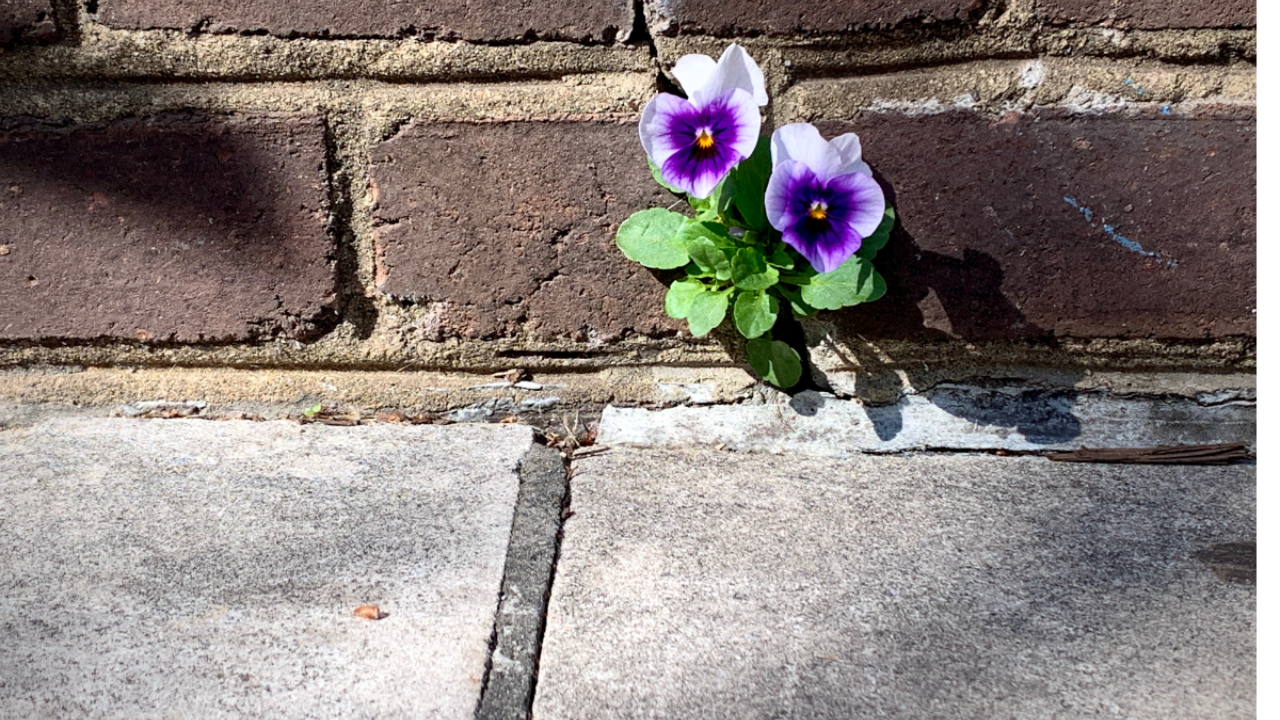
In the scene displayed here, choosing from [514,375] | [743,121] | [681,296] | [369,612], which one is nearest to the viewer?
[369,612]

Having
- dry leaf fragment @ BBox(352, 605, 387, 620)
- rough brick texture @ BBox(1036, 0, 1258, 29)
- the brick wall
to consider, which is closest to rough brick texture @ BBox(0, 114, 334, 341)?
the brick wall

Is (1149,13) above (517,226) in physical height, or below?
above

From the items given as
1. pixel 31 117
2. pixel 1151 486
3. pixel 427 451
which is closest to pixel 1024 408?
pixel 1151 486

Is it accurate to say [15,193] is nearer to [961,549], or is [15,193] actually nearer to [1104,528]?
[961,549]

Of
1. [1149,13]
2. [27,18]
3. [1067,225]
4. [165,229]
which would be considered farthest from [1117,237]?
[27,18]

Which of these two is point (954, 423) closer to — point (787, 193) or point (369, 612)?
point (787, 193)

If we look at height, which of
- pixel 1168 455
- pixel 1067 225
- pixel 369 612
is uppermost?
pixel 1067 225

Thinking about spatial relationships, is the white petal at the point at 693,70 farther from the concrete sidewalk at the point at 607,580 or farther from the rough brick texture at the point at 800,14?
the concrete sidewalk at the point at 607,580
